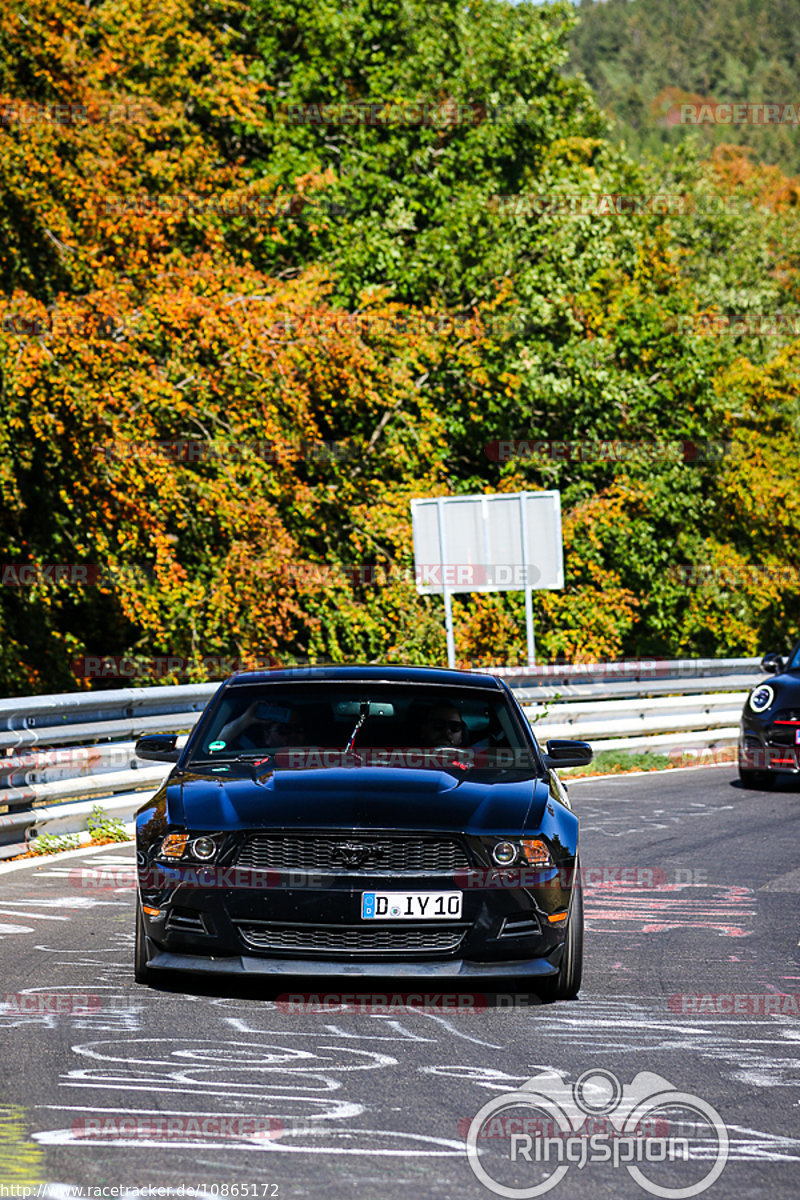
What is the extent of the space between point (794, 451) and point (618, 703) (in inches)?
933

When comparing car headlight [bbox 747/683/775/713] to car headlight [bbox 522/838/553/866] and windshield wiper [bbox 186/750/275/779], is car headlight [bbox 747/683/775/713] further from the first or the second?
car headlight [bbox 522/838/553/866]

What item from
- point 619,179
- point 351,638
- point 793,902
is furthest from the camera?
point 619,179

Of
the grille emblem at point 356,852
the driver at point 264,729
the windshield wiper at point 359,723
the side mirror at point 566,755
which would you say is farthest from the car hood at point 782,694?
the grille emblem at point 356,852

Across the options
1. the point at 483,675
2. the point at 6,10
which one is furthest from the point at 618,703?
the point at 6,10

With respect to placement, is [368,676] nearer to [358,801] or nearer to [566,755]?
[566,755]

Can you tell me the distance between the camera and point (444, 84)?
30.8 metres

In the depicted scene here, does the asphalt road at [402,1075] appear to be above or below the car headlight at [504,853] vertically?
below

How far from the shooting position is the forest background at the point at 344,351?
2080 centimetres

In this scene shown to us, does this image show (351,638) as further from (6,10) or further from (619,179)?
(619,179)

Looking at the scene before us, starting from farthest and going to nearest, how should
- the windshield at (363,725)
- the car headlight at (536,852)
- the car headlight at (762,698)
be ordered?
the car headlight at (762,698), the windshield at (363,725), the car headlight at (536,852)

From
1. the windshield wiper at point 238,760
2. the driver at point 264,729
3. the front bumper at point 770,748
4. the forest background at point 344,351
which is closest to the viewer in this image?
the windshield wiper at point 238,760

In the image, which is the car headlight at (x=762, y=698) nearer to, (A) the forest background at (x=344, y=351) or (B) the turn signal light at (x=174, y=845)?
(A) the forest background at (x=344, y=351)

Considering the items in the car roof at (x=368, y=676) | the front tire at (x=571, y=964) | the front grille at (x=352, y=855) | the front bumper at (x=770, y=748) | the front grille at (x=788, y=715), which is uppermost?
the car roof at (x=368, y=676)

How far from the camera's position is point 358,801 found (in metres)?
5.87
